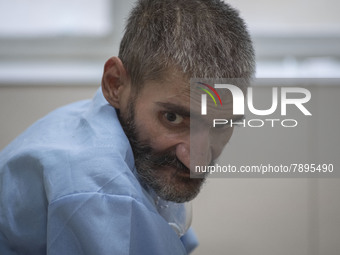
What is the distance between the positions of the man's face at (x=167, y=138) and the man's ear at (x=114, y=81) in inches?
1.1

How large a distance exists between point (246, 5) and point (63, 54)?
670 millimetres

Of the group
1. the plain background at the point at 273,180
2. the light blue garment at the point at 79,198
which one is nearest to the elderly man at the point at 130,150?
the light blue garment at the point at 79,198

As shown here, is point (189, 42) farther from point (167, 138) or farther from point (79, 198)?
point (79, 198)

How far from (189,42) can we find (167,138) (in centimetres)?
15

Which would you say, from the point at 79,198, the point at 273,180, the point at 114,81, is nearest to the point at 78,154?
the point at 79,198

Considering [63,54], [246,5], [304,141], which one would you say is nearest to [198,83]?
[304,141]

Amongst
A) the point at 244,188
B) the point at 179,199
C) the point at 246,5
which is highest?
the point at 246,5

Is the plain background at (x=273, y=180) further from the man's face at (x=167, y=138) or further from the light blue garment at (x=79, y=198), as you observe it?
the light blue garment at (x=79, y=198)

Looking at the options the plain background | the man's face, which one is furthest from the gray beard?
the plain background

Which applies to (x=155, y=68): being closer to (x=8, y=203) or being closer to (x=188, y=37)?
(x=188, y=37)

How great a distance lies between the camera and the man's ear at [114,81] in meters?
0.80

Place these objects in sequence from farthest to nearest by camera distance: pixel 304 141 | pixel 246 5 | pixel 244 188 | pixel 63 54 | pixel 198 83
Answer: pixel 63 54 < pixel 246 5 < pixel 244 188 < pixel 304 141 < pixel 198 83

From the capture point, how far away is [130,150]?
0.73m

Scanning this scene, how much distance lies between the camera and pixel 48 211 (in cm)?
62
